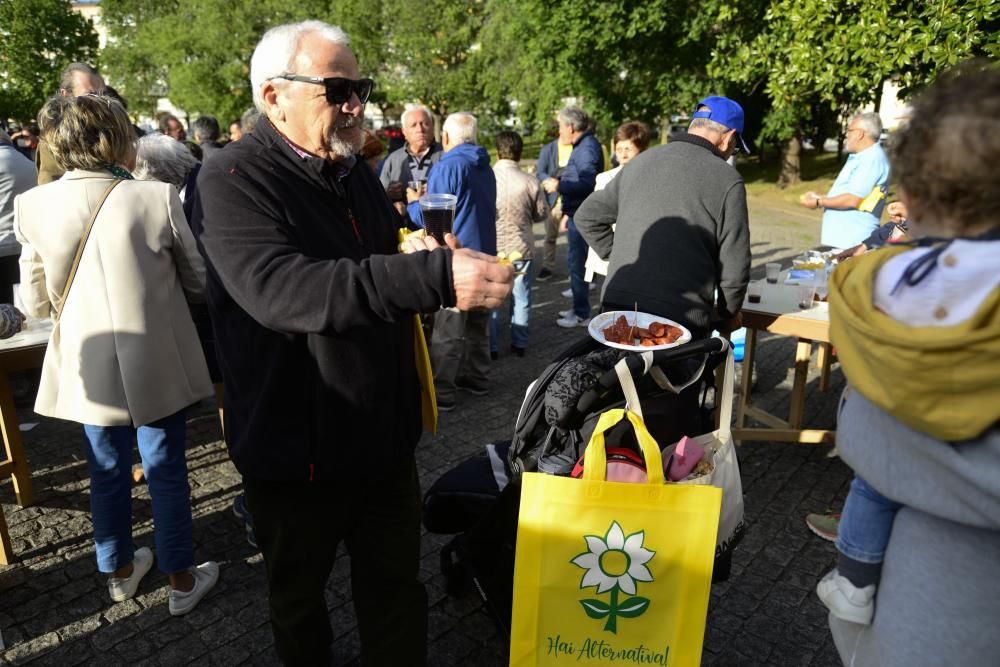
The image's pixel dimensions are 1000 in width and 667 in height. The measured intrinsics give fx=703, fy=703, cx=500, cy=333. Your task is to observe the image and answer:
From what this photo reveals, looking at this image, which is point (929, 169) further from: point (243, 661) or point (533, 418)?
point (243, 661)

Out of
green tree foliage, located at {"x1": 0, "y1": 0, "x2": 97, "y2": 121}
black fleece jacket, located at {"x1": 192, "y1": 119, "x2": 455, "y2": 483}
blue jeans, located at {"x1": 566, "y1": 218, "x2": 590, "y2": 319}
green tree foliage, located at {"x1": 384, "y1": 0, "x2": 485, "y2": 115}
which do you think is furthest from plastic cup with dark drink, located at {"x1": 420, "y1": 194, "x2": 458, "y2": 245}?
green tree foliage, located at {"x1": 0, "y1": 0, "x2": 97, "y2": 121}

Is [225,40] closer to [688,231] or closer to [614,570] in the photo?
[688,231]

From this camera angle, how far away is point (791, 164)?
1952cm

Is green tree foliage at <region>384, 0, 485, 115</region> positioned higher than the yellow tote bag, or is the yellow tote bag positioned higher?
green tree foliage at <region>384, 0, 485, 115</region>

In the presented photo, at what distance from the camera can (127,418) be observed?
9.41 ft

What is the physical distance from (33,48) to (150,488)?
47.8 m

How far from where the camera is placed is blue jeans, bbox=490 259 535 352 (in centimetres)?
636

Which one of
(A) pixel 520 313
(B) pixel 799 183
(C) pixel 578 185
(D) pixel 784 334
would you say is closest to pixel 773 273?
(D) pixel 784 334

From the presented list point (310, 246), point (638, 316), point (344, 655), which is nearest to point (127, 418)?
point (344, 655)

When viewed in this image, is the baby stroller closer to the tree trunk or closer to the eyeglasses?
the eyeglasses

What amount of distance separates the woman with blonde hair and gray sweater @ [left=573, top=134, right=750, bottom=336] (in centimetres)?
209

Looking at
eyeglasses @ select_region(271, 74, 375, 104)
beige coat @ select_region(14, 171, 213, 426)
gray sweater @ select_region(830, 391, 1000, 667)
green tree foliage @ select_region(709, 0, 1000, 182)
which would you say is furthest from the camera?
green tree foliage @ select_region(709, 0, 1000, 182)

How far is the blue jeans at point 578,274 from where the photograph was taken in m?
7.26

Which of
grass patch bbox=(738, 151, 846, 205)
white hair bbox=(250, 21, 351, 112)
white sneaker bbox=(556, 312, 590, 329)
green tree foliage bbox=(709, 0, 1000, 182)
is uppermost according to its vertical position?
green tree foliage bbox=(709, 0, 1000, 182)
